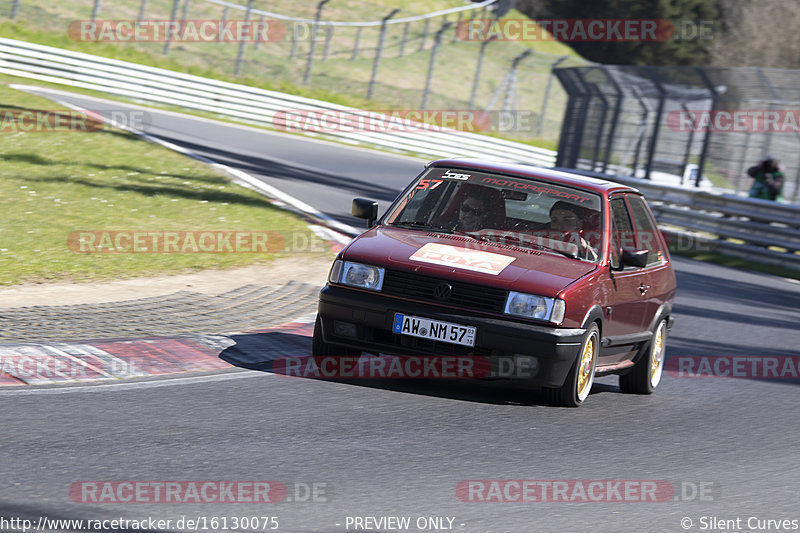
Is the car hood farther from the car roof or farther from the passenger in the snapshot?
the car roof

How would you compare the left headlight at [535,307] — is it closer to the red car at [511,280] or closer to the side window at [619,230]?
the red car at [511,280]

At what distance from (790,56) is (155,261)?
58.1 metres

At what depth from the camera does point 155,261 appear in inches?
462

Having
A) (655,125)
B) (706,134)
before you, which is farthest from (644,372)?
(655,125)

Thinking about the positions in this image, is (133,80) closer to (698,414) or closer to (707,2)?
(698,414)

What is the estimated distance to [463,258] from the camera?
23.7 feet

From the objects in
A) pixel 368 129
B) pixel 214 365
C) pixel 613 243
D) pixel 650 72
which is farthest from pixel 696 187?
pixel 214 365

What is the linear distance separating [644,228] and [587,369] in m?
1.73

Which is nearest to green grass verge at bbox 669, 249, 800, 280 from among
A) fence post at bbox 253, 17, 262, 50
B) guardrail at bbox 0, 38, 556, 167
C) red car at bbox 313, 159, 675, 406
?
red car at bbox 313, 159, 675, 406

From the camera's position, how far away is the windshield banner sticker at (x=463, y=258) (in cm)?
711

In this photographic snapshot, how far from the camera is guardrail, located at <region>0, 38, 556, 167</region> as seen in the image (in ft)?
96.9

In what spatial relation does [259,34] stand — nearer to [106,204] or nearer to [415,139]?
[415,139]

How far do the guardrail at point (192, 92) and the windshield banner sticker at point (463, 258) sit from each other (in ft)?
80.7

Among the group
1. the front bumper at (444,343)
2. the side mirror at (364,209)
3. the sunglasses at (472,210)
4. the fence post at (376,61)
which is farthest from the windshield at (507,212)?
the fence post at (376,61)
